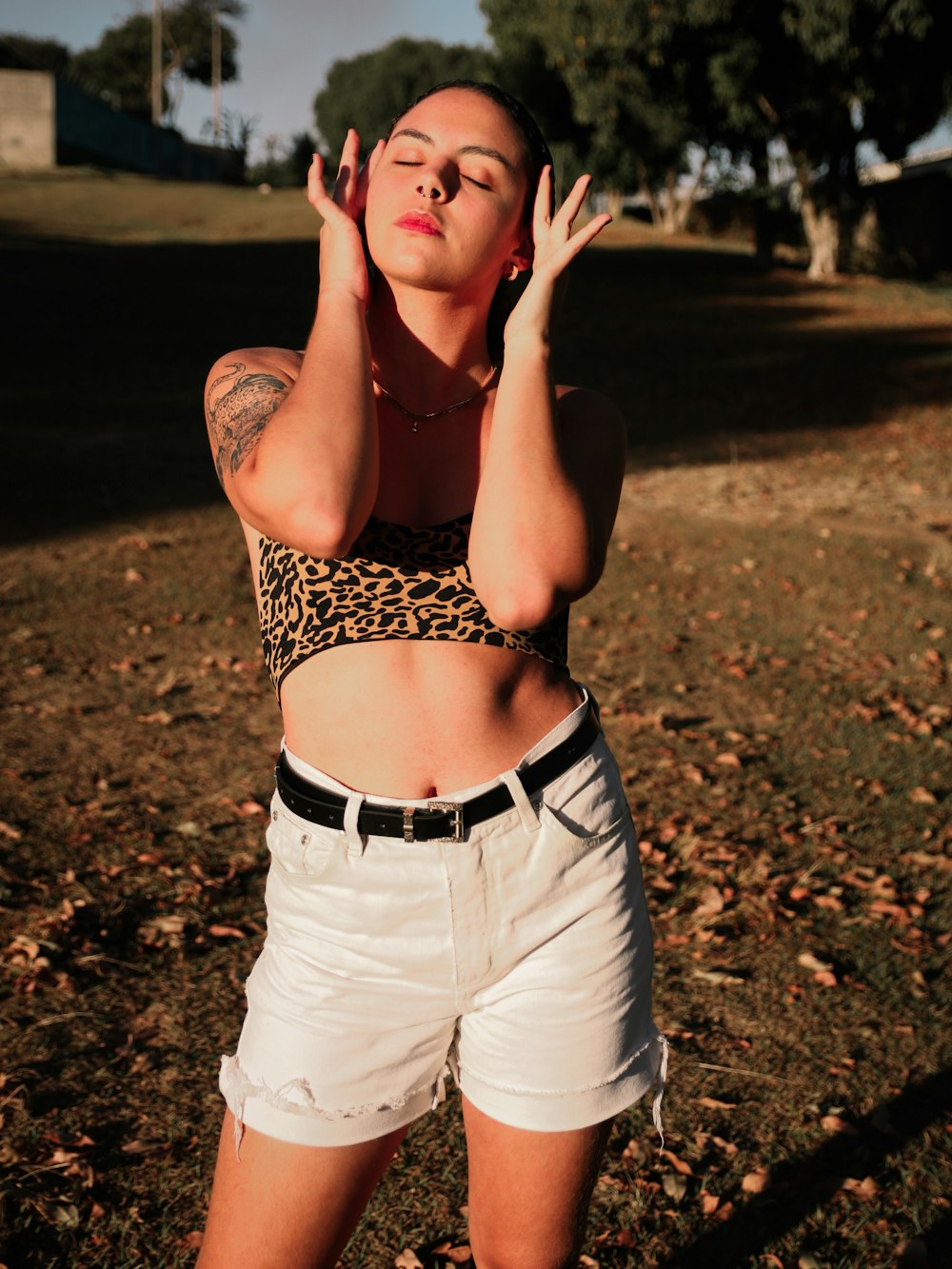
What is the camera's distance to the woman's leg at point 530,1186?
6.87 feet

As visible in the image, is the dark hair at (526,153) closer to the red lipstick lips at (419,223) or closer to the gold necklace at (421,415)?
the gold necklace at (421,415)

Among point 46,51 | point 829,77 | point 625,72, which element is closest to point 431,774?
point 829,77

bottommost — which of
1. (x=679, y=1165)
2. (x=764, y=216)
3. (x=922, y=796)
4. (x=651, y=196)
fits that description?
(x=679, y=1165)

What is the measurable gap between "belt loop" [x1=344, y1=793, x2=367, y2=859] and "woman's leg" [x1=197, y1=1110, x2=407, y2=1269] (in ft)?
1.73

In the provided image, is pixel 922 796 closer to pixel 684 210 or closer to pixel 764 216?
pixel 764 216

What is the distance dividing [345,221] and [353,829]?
3.58 ft

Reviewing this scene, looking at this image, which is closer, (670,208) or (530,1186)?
(530,1186)

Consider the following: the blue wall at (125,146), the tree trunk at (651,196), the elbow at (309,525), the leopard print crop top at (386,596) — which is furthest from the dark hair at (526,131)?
the blue wall at (125,146)

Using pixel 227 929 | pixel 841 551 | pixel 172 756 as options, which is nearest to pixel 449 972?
pixel 227 929

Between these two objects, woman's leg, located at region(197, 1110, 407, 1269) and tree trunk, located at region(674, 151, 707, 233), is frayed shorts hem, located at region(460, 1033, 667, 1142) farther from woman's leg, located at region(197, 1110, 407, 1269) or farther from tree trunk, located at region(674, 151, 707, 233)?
tree trunk, located at region(674, 151, 707, 233)

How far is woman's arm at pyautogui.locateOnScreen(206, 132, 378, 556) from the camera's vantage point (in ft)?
6.26

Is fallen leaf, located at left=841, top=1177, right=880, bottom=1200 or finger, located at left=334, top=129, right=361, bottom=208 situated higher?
finger, located at left=334, top=129, right=361, bottom=208

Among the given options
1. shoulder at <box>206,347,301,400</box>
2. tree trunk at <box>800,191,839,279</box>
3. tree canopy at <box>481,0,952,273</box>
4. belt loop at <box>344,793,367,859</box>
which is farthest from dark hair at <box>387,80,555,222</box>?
tree trunk at <box>800,191,839,279</box>

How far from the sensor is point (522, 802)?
2.02 metres
